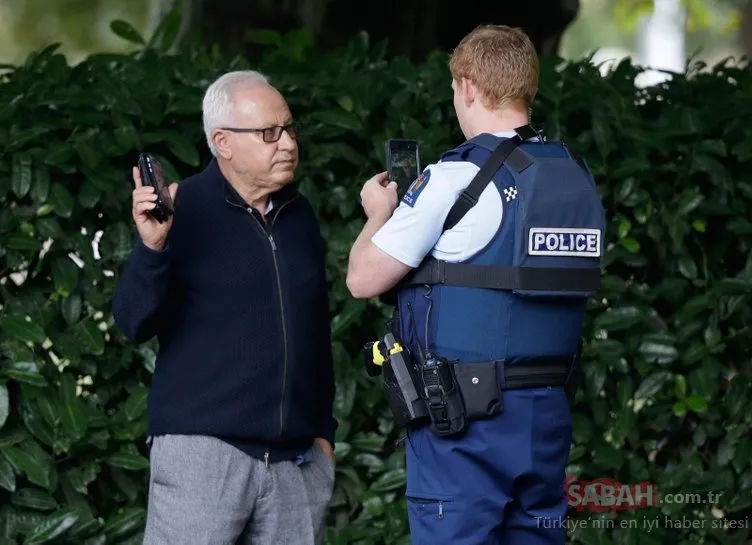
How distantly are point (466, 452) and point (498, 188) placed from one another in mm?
701

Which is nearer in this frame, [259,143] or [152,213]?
[152,213]

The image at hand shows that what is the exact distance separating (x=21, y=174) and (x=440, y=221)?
80.4 inches

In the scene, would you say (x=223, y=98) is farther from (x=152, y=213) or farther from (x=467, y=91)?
(x=467, y=91)

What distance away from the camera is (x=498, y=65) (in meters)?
3.48

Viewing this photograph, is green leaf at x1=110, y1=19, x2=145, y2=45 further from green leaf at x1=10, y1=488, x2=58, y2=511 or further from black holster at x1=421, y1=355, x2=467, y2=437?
black holster at x1=421, y1=355, x2=467, y2=437

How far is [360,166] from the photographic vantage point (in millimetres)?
5230

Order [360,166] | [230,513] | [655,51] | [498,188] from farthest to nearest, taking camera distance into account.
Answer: [655,51], [360,166], [230,513], [498,188]

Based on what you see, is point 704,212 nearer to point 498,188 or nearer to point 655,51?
point 498,188

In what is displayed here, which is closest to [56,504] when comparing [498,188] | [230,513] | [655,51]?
[230,513]

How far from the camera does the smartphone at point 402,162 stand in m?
3.74

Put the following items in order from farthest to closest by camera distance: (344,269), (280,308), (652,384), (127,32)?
(127,32), (652,384), (344,269), (280,308)

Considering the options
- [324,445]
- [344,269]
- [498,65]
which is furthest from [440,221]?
[344,269]

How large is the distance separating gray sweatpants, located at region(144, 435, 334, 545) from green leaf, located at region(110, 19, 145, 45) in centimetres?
228

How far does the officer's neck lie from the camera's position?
356 cm
